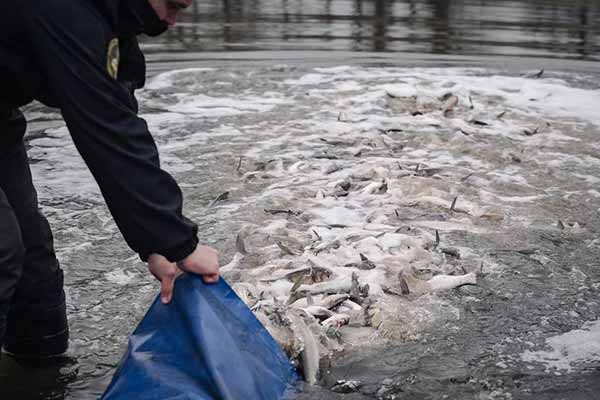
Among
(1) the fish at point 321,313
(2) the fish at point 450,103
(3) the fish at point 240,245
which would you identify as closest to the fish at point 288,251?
(3) the fish at point 240,245

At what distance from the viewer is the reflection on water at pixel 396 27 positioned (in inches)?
602

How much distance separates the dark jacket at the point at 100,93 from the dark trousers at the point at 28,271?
0.53m

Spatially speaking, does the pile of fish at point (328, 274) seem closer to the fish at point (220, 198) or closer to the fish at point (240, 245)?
the fish at point (240, 245)

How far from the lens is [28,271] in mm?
3676

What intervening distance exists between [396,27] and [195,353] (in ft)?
54.8

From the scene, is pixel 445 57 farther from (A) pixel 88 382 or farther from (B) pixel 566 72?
(A) pixel 88 382

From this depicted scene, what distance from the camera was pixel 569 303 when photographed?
15.2 ft

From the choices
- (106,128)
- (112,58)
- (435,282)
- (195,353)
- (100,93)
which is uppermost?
(112,58)

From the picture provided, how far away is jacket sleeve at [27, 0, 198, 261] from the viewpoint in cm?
249

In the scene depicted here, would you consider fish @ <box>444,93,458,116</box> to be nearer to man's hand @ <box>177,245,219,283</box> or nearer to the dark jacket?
man's hand @ <box>177,245,219,283</box>

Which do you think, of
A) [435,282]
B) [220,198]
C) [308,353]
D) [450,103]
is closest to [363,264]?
[435,282]

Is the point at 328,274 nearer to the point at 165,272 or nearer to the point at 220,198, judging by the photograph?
the point at 165,272

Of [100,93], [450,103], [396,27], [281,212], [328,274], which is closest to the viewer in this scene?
[100,93]

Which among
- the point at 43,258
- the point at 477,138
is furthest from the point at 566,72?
the point at 43,258
